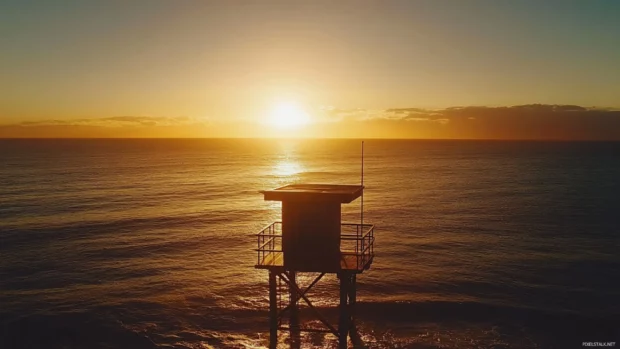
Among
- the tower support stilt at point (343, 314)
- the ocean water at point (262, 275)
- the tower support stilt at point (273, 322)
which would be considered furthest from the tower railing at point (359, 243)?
the tower support stilt at point (273, 322)

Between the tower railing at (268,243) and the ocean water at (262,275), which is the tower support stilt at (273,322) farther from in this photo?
the tower railing at (268,243)

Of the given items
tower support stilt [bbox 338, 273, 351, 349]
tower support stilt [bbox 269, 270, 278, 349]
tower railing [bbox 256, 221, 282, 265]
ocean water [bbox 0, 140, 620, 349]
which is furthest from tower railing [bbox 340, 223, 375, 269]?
tower support stilt [bbox 269, 270, 278, 349]

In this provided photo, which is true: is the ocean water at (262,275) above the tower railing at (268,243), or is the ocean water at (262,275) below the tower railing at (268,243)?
below

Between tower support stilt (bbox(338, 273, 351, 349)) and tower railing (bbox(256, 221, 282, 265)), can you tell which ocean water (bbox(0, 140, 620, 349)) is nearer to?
tower support stilt (bbox(338, 273, 351, 349))

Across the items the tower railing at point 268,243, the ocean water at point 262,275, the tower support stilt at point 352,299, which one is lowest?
the ocean water at point 262,275

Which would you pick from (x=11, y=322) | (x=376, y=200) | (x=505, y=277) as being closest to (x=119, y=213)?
(x=11, y=322)

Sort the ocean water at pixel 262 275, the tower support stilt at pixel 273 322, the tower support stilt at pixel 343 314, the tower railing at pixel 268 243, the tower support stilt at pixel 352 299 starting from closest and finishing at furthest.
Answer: the tower support stilt at pixel 343 314
the tower railing at pixel 268 243
the tower support stilt at pixel 273 322
the ocean water at pixel 262 275
the tower support stilt at pixel 352 299

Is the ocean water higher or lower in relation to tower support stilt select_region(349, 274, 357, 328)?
lower

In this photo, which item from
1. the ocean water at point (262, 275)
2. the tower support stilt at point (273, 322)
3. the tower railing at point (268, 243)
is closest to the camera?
the tower railing at point (268, 243)

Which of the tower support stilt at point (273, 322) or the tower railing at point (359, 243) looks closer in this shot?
the tower railing at point (359, 243)

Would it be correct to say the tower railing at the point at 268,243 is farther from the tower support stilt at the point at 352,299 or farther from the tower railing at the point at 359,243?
the tower support stilt at the point at 352,299

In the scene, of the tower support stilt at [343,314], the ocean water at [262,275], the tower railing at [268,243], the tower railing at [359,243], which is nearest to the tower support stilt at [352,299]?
the ocean water at [262,275]

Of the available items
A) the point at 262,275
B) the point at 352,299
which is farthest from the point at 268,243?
the point at 262,275

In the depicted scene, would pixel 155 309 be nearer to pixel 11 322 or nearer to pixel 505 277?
pixel 11 322
